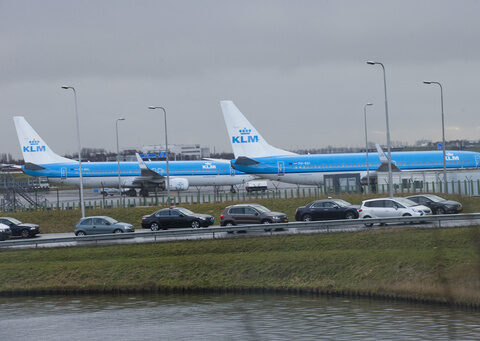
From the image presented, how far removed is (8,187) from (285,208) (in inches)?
1154

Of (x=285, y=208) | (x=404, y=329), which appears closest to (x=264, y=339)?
(x=404, y=329)

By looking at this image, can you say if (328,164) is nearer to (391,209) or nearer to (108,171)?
(108,171)

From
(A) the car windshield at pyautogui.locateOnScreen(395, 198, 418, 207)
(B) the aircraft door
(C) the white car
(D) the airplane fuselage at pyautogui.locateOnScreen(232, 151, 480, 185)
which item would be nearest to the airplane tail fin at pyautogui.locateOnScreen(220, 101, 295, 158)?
(D) the airplane fuselage at pyautogui.locateOnScreen(232, 151, 480, 185)

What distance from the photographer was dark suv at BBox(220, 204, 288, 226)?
146ft

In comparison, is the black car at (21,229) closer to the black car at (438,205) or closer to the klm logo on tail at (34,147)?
the black car at (438,205)

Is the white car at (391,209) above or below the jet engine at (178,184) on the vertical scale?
below

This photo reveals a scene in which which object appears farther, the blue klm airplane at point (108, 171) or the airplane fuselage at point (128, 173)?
the airplane fuselage at point (128, 173)

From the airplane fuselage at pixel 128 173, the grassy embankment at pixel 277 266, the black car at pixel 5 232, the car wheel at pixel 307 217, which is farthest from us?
the airplane fuselage at pixel 128 173

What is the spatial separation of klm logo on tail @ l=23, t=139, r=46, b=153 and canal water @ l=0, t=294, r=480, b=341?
59.5 metres

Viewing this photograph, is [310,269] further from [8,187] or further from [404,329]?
[8,187]

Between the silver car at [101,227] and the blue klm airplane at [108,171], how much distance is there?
129 feet

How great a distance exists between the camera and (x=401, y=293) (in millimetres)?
29609

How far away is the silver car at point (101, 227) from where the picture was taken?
46.7 m

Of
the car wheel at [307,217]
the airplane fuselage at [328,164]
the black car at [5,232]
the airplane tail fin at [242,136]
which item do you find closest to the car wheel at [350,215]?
the car wheel at [307,217]
